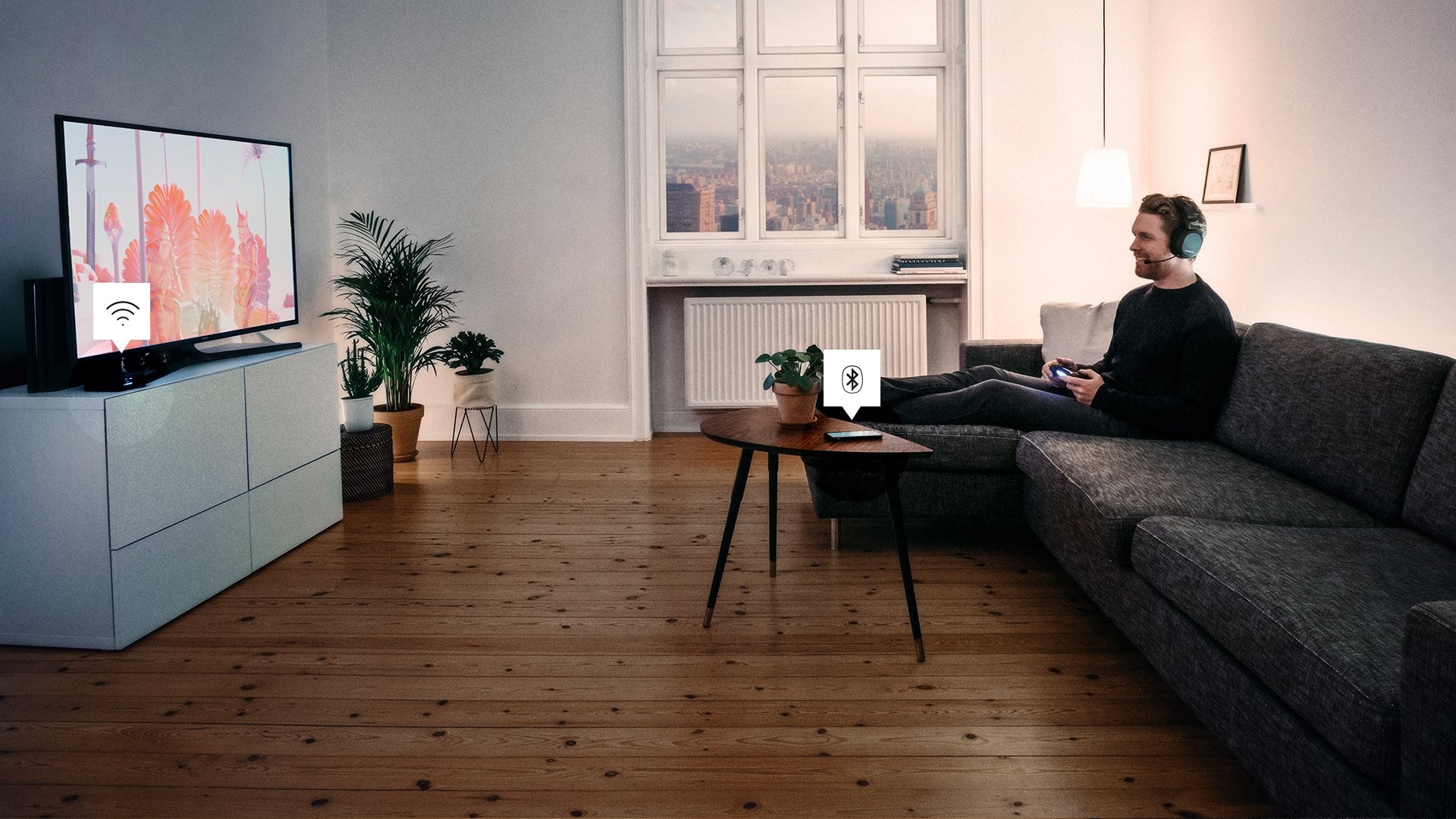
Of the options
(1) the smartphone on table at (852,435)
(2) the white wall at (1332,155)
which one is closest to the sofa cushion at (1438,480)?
(2) the white wall at (1332,155)

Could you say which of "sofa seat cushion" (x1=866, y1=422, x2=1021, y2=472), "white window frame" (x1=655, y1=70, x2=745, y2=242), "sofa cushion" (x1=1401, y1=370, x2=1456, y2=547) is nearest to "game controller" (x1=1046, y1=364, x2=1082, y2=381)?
"sofa seat cushion" (x1=866, y1=422, x2=1021, y2=472)

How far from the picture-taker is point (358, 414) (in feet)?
15.5

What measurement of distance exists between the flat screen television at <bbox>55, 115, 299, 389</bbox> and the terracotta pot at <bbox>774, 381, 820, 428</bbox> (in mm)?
1821

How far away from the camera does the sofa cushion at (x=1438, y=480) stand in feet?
7.82

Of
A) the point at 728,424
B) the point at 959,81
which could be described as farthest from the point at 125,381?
the point at 959,81

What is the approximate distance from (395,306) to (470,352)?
0.45 m

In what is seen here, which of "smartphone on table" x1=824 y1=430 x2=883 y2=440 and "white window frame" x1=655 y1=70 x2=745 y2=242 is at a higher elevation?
"white window frame" x1=655 y1=70 x2=745 y2=242

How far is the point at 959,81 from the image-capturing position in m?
5.84

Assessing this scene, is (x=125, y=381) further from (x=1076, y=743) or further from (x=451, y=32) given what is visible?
(x=451, y=32)

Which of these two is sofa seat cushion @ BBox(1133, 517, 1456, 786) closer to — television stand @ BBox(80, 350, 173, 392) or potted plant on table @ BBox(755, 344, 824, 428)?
potted plant on table @ BBox(755, 344, 824, 428)

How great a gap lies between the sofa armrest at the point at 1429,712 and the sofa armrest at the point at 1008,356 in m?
3.07

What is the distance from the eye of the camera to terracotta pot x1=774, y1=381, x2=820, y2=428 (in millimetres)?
3066

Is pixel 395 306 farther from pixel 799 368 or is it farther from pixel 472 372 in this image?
pixel 799 368

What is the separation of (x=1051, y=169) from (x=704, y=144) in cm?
185
